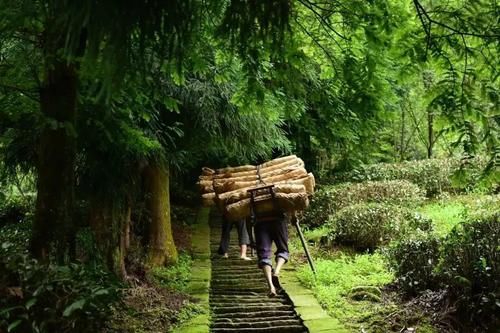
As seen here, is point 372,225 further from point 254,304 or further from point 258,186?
point 254,304

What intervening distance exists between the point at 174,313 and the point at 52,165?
3138 mm

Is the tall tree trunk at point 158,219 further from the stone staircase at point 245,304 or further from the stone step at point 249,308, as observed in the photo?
the stone step at point 249,308

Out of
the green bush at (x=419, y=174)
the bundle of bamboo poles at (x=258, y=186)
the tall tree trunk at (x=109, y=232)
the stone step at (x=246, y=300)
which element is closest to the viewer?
the tall tree trunk at (x=109, y=232)

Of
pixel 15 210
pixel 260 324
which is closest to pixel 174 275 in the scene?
pixel 260 324

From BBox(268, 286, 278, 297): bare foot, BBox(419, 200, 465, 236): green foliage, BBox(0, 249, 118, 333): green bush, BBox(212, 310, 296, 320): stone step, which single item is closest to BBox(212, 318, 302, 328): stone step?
BBox(212, 310, 296, 320): stone step

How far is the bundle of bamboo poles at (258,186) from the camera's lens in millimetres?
7730

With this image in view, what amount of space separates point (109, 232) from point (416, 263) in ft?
14.4

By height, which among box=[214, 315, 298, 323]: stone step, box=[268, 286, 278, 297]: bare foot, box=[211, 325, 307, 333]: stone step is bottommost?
box=[211, 325, 307, 333]: stone step

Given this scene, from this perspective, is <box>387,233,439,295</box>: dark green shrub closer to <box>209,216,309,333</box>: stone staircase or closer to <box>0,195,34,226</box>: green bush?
<box>209,216,309,333</box>: stone staircase

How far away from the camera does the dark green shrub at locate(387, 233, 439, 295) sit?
691 cm

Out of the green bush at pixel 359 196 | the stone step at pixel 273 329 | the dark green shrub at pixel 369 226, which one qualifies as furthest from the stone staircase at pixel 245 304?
the green bush at pixel 359 196

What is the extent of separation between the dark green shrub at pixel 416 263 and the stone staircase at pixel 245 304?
1620 millimetres

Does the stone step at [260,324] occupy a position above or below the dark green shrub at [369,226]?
below

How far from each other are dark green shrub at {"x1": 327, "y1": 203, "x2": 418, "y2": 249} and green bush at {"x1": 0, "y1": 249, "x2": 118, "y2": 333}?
7.03m
